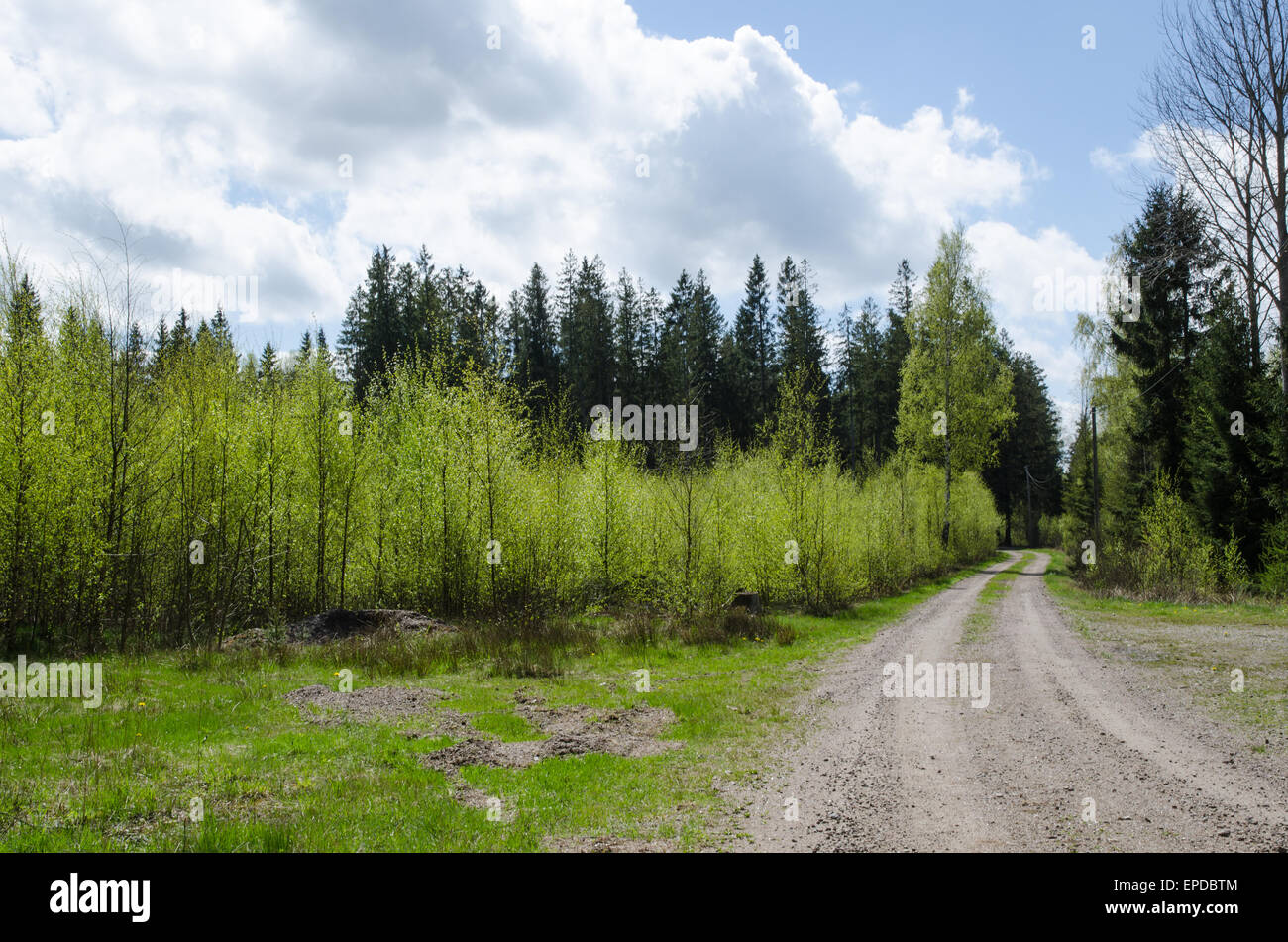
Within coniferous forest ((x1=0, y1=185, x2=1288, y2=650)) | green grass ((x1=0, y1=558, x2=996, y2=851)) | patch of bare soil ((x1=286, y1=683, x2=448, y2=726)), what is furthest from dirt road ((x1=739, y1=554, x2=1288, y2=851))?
coniferous forest ((x1=0, y1=185, x2=1288, y2=650))

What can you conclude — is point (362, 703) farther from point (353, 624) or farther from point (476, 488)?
point (476, 488)

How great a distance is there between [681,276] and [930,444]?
30.0 m

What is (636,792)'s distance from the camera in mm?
6828

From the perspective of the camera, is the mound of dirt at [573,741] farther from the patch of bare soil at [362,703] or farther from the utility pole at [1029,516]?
the utility pole at [1029,516]

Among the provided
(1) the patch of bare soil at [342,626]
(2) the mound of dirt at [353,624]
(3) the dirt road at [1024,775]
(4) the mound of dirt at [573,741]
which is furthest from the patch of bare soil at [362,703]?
(3) the dirt road at [1024,775]

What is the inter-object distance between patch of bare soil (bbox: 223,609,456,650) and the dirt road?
10.6m

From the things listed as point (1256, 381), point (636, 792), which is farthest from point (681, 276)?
point (636, 792)

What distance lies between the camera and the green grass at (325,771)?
5.59 meters

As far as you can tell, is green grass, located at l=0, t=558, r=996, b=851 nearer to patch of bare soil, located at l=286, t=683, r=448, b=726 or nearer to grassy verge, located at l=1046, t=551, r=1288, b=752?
patch of bare soil, located at l=286, t=683, r=448, b=726

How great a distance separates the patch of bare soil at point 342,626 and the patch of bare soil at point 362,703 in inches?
187

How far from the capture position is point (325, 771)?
7.23m

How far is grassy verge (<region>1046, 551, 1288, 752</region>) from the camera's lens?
30.8 ft

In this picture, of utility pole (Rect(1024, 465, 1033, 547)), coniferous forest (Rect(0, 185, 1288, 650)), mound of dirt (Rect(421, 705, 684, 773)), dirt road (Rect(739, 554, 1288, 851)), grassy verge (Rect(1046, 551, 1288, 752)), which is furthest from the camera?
utility pole (Rect(1024, 465, 1033, 547))
